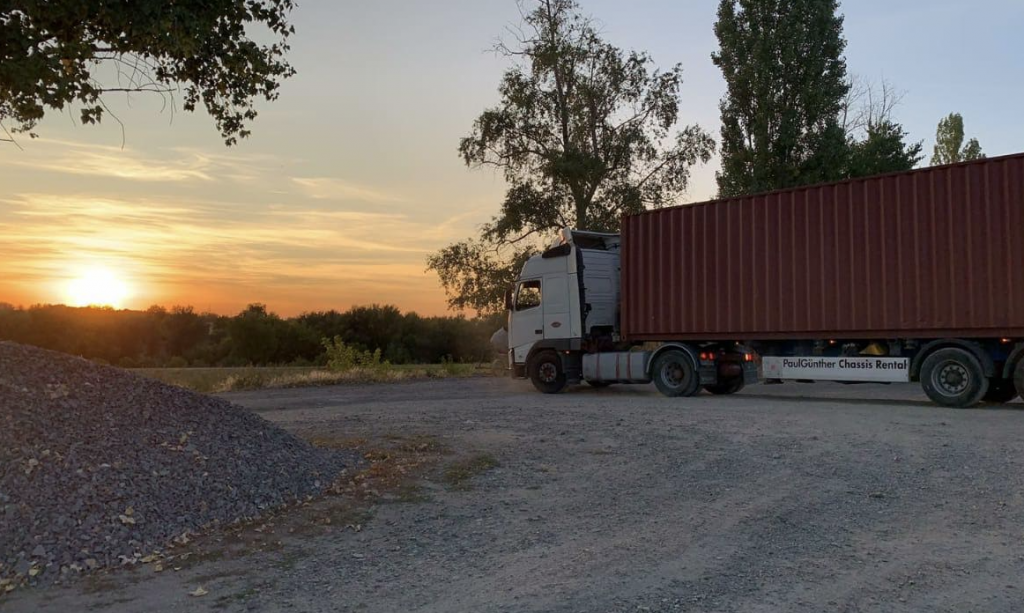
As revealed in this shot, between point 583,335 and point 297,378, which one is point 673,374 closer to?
point 583,335

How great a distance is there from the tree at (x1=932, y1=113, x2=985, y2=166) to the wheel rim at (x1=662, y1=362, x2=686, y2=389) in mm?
32381

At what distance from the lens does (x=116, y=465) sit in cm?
661

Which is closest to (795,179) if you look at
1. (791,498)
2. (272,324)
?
(791,498)

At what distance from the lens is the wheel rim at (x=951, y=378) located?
45.4ft

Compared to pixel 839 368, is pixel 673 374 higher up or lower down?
lower down

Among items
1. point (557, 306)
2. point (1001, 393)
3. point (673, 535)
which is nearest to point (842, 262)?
point (1001, 393)

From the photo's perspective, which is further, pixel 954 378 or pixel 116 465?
pixel 954 378

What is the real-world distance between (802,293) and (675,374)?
353 centimetres

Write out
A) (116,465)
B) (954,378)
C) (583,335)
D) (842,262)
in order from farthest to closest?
(583,335)
(842,262)
(954,378)
(116,465)

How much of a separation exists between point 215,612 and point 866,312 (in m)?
13.4

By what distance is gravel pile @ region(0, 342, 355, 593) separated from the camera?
5.57m

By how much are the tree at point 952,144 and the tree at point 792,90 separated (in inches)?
753

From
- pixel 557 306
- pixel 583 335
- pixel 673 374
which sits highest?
pixel 557 306

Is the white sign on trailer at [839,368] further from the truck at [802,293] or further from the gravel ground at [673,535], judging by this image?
the gravel ground at [673,535]
